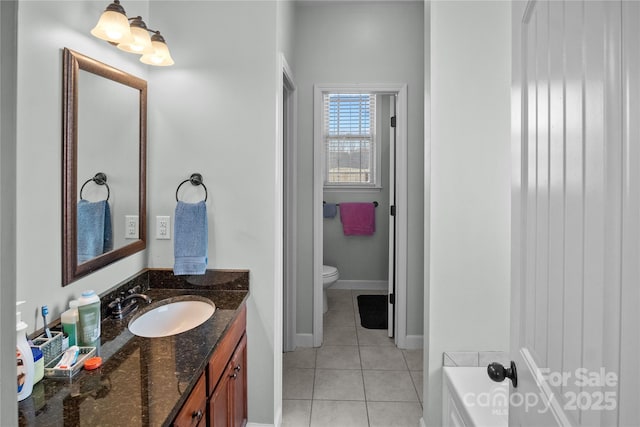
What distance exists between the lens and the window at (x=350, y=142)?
4602 mm

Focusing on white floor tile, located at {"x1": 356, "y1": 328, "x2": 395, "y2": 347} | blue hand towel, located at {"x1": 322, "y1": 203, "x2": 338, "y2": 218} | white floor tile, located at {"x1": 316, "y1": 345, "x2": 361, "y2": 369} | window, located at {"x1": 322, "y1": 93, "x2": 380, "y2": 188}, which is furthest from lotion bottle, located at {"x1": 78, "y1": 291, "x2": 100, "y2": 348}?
window, located at {"x1": 322, "y1": 93, "x2": 380, "y2": 188}

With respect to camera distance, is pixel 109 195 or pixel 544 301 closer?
pixel 544 301

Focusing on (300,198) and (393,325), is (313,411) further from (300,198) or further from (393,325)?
(300,198)

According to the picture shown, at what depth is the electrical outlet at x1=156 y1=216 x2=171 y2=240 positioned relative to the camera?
79.4 inches

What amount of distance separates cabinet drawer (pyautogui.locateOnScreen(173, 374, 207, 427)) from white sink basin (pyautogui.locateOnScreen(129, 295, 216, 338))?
42 cm

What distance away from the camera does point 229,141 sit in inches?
78.2

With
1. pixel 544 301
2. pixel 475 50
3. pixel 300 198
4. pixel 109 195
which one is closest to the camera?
pixel 544 301

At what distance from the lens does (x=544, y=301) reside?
83 cm

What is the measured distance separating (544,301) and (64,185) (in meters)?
1.54

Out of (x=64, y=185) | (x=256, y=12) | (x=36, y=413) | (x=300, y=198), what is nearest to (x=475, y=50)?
(x=256, y=12)


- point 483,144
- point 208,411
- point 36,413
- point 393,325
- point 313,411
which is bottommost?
point 313,411

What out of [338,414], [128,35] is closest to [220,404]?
[338,414]

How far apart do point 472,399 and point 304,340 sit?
170 cm

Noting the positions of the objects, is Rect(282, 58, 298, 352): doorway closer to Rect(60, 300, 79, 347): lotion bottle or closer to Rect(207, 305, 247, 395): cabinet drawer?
Rect(207, 305, 247, 395): cabinet drawer
